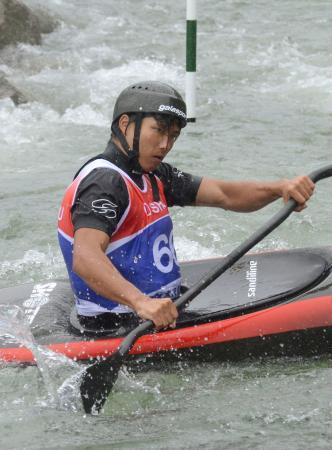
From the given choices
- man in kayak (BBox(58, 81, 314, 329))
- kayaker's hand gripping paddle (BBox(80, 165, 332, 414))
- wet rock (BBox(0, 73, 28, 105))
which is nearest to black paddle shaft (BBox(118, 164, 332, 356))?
kayaker's hand gripping paddle (BBox(80, 165, 332, 414))

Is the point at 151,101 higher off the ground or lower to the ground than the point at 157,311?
higher

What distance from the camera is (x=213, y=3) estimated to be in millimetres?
14555

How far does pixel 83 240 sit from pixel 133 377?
0.72m

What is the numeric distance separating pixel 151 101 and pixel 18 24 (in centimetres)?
802

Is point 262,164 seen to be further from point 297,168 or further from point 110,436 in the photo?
point 110,436

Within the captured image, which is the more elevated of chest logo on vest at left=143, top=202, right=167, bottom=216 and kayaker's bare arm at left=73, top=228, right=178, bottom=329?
chest logo on vest at left=143, top=202, right=167, bottom=216

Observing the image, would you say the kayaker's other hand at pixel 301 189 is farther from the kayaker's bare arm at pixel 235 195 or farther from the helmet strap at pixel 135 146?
the helmet strap at pixel 135 146

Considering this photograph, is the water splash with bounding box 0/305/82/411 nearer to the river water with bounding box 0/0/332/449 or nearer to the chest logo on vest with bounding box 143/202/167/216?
the river water with bounding box 0/0/332/449

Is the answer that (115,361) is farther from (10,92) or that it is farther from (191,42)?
(10,92)

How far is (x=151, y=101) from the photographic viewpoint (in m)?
4.52

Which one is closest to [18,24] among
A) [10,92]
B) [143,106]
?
[10,92]

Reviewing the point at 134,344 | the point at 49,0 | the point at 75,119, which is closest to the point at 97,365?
the point at 134,344

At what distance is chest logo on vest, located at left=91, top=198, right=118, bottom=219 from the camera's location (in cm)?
436

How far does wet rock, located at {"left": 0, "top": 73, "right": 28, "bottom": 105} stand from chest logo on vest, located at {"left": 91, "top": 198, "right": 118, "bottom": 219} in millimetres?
5612
